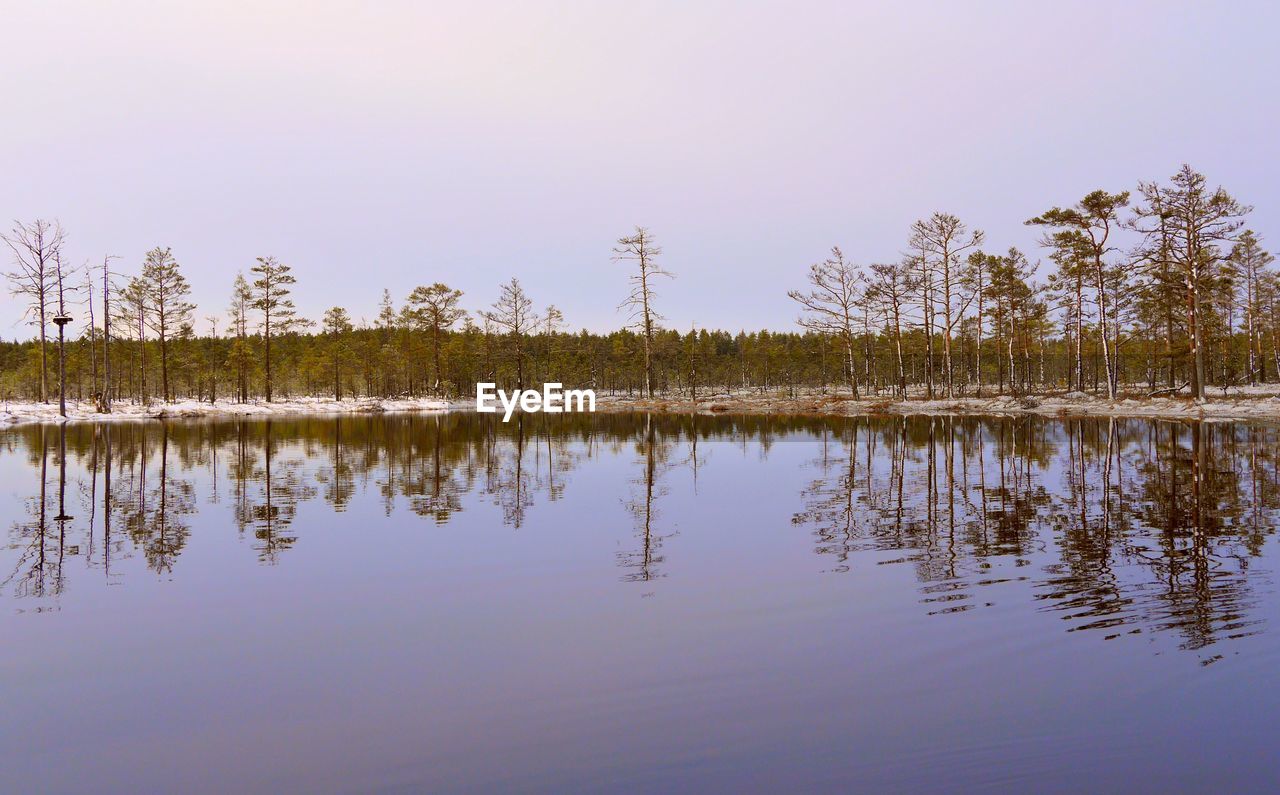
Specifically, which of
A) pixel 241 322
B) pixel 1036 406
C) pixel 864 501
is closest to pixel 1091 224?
pixel 1036 406

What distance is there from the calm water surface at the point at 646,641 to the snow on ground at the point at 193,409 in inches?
1771

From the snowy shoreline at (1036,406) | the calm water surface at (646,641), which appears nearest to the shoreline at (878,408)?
the snowy shoreline at (1036,406)

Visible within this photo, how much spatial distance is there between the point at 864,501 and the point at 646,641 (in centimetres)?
878

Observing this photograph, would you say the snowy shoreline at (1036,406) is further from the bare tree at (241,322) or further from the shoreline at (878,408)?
the bare tree at (241,322)

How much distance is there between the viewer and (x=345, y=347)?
101875mm

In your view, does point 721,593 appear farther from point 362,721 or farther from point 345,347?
point 345,347

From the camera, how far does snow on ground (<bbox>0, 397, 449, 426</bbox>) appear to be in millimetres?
50781

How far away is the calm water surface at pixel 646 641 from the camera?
4.50 metres

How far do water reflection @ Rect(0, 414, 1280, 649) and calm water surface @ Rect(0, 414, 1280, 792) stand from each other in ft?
0.33

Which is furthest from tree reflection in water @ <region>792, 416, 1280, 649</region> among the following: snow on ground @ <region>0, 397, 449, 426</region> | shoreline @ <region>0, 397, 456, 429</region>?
snow on ground @ <region>0, 397, 449, 426</region>

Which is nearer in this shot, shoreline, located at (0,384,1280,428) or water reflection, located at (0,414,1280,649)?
water reflection, located at (0,414,1280,649)

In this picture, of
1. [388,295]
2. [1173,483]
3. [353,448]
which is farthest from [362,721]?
[388,295]

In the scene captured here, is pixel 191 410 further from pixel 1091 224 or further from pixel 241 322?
pixel 1091 224

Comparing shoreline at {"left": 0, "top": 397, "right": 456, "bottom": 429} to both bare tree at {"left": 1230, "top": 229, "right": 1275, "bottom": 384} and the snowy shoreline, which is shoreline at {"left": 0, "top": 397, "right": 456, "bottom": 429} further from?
bare tree at {"left": 1230, "top": 229, "right": 1275, "bottom": 384}
